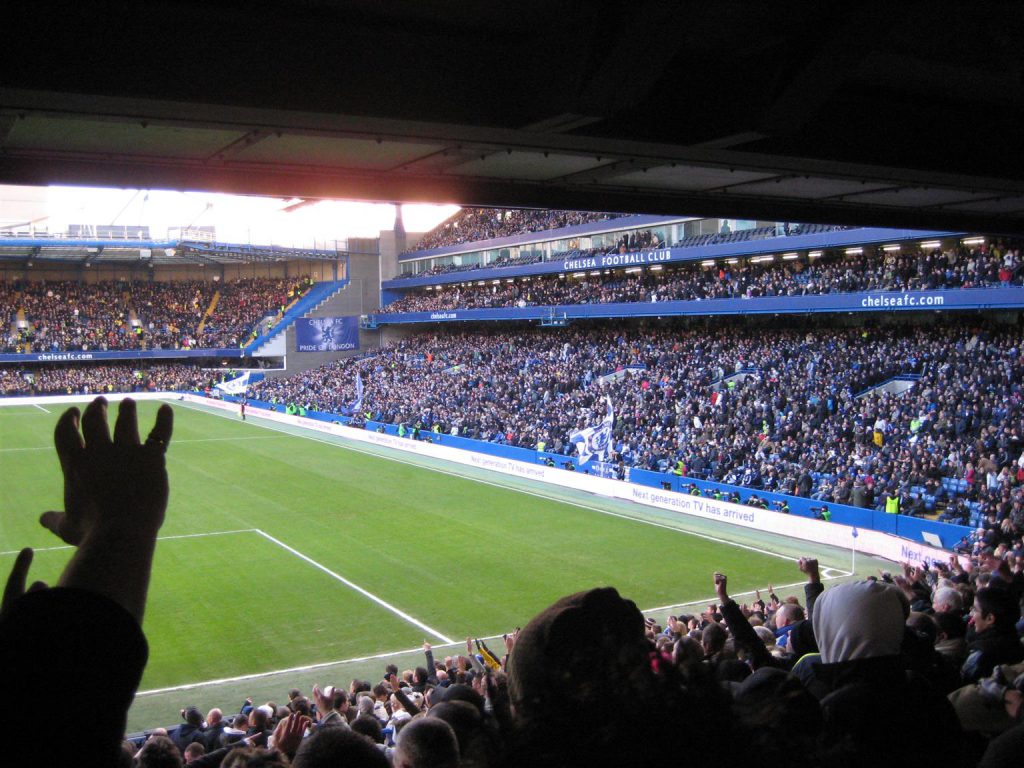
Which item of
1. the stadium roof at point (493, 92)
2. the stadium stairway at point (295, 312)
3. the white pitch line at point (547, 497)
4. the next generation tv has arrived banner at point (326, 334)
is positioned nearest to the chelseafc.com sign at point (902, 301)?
the white pitch line at point (547, 497)

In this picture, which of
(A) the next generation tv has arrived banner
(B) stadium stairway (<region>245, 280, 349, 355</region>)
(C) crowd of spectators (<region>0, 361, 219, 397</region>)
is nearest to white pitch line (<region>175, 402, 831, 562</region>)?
(A) the next generation tv has arrived banner

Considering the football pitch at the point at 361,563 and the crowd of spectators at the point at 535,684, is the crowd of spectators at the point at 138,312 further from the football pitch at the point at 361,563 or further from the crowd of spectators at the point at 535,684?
the crowd of spectators at the point at 535,684

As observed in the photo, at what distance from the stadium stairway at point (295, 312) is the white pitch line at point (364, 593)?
4435 cm

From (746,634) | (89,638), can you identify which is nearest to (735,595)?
(746,634)

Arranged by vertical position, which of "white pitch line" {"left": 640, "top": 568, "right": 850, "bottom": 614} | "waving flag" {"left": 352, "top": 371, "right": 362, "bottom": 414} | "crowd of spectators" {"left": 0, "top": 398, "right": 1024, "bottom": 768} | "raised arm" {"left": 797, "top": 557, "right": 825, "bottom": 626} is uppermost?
"crowd of spectators" {"left": 0, "top": 398, "right": 1024, "bottom": 768}

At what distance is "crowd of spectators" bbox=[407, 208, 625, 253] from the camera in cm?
4958

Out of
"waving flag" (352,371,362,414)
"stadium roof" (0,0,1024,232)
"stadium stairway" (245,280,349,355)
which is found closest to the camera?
"stadium roof" (0,0,1024,232)

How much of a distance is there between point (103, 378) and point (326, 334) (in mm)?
16408

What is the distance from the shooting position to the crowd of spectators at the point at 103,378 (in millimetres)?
63266

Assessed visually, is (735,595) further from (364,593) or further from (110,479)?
(110,479)

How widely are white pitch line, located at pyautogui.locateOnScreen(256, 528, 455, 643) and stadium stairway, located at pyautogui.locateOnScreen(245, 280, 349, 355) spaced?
44346 millimetres

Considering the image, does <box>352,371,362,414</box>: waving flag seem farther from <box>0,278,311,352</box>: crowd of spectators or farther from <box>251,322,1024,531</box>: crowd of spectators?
<box>0,278,311,352</box>: crowd of spectators

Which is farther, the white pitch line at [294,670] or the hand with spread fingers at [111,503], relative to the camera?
the white pitch line at [294,670]

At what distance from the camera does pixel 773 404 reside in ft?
99.5
